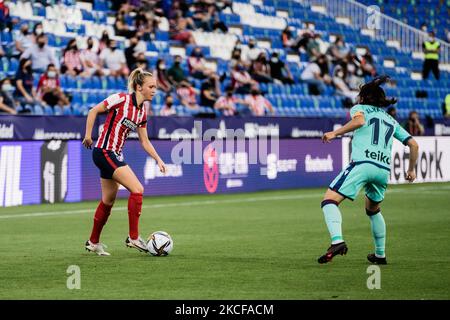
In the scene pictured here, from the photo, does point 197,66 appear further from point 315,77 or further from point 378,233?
point 378,233

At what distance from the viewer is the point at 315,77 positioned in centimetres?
3017

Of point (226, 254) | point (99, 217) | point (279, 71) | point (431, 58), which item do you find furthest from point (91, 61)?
point (431, 58)

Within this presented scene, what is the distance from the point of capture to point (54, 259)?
436 inches

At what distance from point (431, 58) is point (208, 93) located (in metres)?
12.4

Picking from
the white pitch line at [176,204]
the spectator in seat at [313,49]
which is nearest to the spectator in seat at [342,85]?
the spectator in seat at [313,49]

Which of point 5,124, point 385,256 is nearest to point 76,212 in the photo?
point 5,124

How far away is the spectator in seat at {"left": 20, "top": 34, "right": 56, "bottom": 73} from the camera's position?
2162 centimetres

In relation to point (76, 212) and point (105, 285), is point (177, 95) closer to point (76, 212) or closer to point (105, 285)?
point (76, 212)

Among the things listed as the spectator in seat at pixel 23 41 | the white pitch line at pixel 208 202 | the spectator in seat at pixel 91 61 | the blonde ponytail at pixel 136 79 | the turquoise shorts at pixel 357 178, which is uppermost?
the spectator in seat at pixel 23 41

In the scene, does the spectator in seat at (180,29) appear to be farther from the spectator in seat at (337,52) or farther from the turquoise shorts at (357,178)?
the turquoise shorts at (357,178)

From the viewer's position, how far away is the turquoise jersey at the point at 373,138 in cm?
1026

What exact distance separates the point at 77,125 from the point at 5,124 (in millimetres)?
1786

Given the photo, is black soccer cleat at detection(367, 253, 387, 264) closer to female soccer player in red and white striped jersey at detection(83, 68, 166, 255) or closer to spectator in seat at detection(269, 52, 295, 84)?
female soccer player in red and white striped jersey at detection(83, 68, 166, 255)

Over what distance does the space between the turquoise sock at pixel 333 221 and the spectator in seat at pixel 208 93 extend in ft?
48.8
